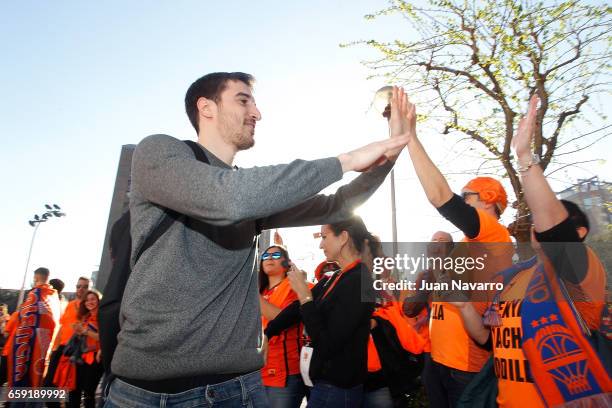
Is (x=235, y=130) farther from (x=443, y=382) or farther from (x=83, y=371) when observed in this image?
(x=83, y=371)

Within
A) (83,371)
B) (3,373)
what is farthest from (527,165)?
(3,373)

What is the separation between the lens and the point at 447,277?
132 inches

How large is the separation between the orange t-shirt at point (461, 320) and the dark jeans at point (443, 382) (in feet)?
0.27

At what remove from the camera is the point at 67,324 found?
7.46 metres

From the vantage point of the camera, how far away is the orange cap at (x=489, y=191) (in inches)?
135

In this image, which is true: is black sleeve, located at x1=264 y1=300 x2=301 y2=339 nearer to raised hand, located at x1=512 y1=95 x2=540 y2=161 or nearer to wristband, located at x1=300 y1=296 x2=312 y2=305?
wristband, located at x1=300 y1=296 x2=312 y2=305

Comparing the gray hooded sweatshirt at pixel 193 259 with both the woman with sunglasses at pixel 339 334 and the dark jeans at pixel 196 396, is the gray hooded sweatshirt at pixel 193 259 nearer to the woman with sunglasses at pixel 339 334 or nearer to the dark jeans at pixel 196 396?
the dark jeans at pixel 196 396

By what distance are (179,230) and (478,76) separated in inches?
394

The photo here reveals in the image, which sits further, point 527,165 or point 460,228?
point 460,228

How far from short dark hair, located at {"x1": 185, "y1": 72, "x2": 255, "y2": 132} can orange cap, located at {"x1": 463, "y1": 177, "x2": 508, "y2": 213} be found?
2057mm

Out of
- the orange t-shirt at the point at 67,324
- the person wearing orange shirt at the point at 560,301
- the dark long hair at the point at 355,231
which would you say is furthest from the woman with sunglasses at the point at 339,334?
the orange t-shirt at the point at 67,324

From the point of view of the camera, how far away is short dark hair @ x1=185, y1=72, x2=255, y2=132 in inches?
87.3

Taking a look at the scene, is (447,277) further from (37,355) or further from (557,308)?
(37,355)

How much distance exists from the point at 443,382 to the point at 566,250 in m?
2.49
